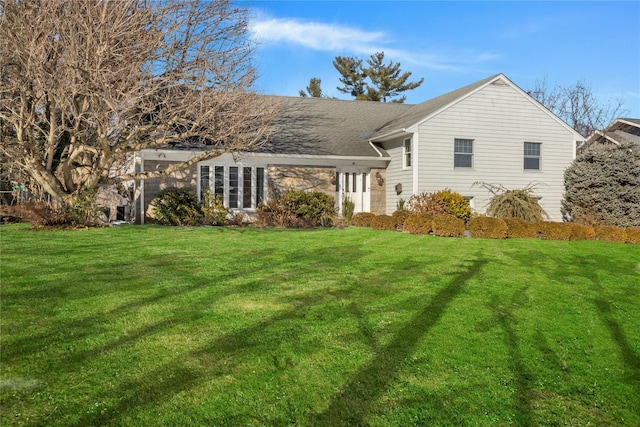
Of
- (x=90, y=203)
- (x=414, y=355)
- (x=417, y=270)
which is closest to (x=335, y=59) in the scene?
(x=90, y=203)

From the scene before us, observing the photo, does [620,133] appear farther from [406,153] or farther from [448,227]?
[448,227]

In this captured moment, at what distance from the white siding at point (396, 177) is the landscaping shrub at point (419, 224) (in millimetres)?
3871

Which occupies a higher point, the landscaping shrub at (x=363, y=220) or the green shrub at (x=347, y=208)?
the green shrub at (x=347, y=208)

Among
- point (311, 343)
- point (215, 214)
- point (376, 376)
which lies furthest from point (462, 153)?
point (376, 376)

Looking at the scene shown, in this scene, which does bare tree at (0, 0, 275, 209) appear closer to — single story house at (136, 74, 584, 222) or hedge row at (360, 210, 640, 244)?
single story house at (136, 74, 584, 222)

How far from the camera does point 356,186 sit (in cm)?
1991

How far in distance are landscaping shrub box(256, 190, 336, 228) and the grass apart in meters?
7.62

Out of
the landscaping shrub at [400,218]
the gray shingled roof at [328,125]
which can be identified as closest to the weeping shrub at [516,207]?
the landscaping shrub at [400,218]

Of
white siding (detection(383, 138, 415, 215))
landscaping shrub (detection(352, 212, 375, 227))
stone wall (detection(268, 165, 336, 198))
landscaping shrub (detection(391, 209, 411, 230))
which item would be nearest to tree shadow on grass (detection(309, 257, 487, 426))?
landscaping shrub (detection(391, 209, 411, 230))

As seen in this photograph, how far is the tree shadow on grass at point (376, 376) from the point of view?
3.26m

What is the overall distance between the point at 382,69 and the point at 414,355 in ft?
134

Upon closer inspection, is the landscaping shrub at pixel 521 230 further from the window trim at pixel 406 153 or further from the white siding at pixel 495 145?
the window trim at pixel 406 153

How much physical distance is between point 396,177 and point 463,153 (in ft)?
8.54

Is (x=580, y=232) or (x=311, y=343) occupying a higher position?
(x=580, y=232)
